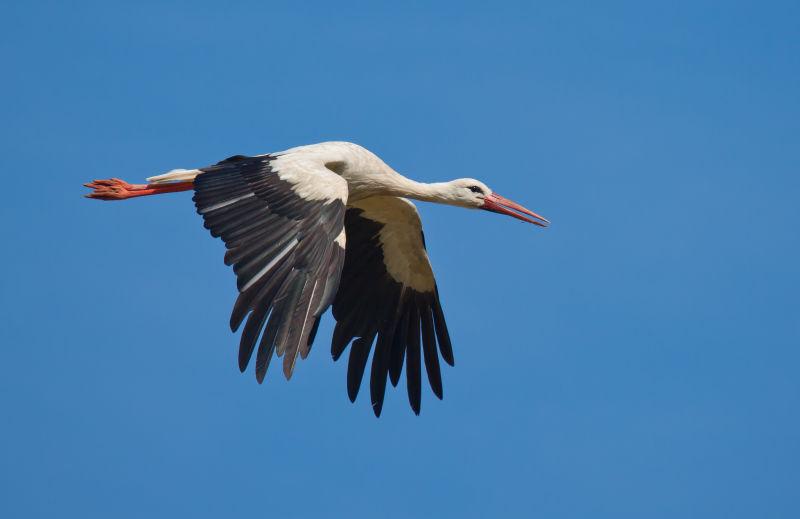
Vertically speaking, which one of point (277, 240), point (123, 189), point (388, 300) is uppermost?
point (123, 189)

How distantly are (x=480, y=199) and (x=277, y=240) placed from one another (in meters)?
3.83

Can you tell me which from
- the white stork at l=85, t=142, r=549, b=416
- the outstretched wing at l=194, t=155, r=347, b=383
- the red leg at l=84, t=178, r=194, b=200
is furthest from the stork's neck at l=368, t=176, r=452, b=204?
the red leg at l=84, t=178, r=194, b=200

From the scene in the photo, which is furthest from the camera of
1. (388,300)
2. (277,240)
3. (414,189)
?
(388,300)

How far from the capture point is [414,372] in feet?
44.8

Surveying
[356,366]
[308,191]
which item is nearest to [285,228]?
[308,191]

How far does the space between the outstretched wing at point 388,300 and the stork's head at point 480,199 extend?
0.51 m

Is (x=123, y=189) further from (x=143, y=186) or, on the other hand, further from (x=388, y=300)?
(x=388, y=300)

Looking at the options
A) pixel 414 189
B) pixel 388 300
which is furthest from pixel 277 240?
pixel 388 300

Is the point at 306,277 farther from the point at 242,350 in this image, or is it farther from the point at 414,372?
the point at 414,372

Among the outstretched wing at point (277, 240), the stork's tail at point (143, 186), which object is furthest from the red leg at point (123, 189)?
the outstretched wing at point (277, 240)

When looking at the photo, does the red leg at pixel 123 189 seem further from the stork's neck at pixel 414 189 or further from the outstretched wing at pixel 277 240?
the stork's neck at pixel 414 189

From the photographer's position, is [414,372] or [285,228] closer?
[285,228]

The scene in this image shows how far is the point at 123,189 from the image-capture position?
13812mm

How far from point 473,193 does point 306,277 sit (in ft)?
13.1
